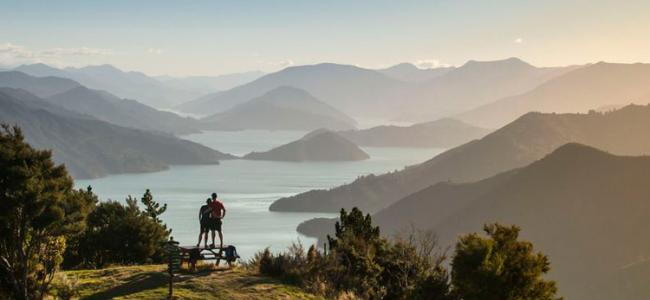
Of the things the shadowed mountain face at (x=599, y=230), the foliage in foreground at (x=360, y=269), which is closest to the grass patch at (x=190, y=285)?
the foliage in foreground at (x=360, y=269)

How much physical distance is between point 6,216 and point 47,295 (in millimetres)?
2929

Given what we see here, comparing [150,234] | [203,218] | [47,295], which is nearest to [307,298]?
[203,218]

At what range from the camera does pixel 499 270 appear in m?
28.7

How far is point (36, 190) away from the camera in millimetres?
21469

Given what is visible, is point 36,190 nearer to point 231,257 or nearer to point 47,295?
point 47,295

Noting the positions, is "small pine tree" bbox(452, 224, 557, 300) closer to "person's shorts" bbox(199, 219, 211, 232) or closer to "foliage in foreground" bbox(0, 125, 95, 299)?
"person's shorts" bbox(199, 219, 211, 232)

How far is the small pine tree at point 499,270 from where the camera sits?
28828mm

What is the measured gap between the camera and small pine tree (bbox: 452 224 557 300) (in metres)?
28.8

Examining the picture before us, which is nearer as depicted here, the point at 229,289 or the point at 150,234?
the point at 229,289

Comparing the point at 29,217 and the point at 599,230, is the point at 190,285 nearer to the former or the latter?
the point at 29,217

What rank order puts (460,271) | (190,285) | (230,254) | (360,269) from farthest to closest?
(460,271), (360,269), (230,254), (190,285)

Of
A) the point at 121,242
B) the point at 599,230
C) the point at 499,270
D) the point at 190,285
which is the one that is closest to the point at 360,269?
the point at 499,270

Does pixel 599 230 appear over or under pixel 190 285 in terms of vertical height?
over

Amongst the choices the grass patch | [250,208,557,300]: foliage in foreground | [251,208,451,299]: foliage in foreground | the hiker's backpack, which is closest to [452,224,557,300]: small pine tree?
[250,208,557,300]: foliage in foreground
